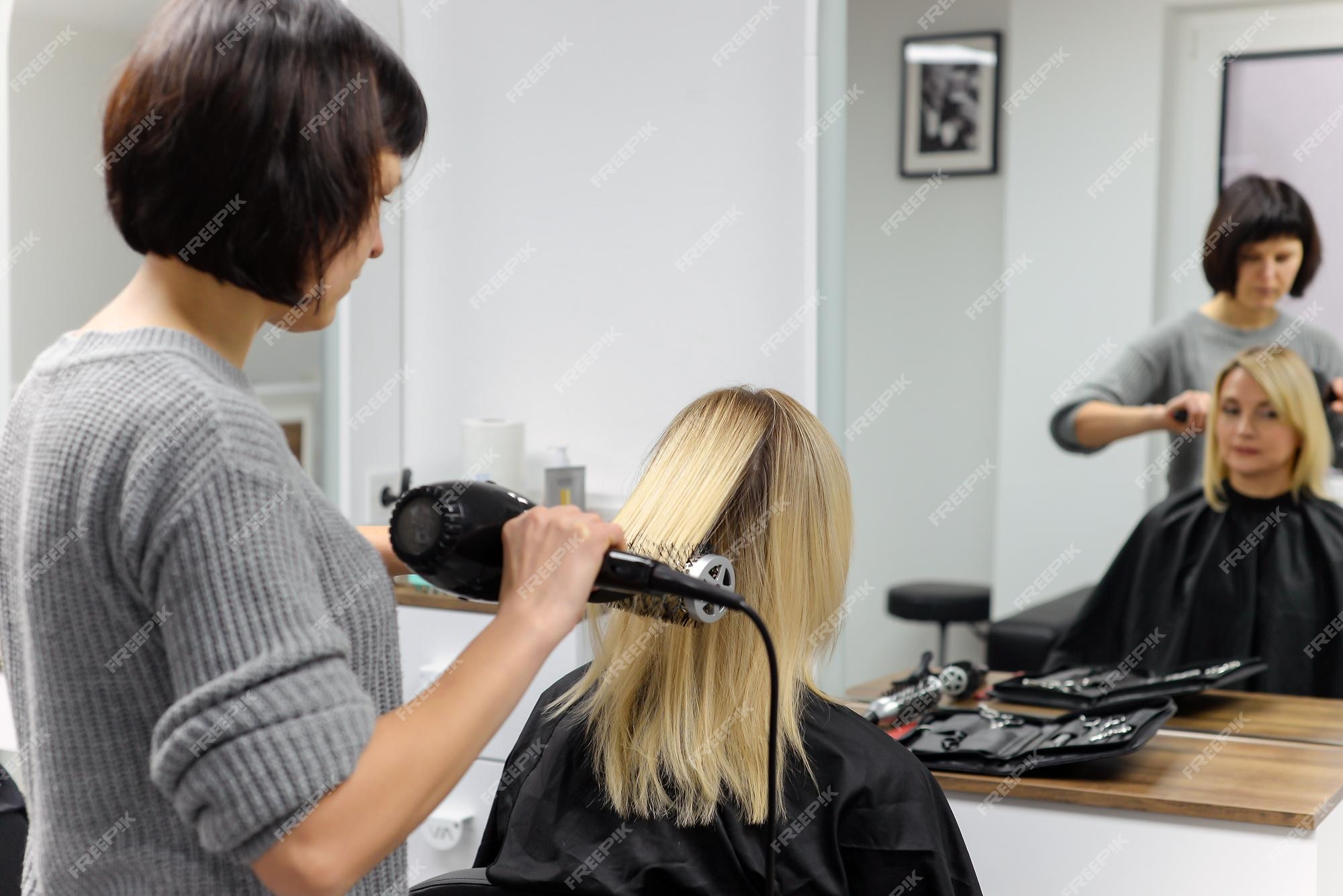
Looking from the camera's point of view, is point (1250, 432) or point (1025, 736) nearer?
point (1025, 736)

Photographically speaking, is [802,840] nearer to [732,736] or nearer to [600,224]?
[732,736]

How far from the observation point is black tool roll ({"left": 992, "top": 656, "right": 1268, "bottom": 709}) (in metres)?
1.89

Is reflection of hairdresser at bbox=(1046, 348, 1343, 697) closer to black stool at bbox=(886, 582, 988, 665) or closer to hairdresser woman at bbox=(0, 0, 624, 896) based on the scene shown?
black stool at bbox=(886, 582, 988, 665)

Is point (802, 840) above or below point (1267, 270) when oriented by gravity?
below

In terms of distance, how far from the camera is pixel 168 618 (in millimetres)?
666

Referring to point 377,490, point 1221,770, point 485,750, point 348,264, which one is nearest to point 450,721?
point 348,264

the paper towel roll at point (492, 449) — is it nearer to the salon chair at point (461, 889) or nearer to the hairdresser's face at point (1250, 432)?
the hairdresser's face at point (1250, 432)

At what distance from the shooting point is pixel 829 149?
216cm

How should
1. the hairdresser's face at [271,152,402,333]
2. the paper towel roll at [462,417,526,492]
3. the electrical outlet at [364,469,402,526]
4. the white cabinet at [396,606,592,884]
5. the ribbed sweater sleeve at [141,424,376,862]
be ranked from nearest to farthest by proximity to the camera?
the ribbed sweater sleeve at [141,424,376,862], the hairdresser's face at [271,152,402,333], the white cabinet at [396,606,592,884], the paper towel roll at [462,417,526,492], the electrical outlet at [364,469,402,526]

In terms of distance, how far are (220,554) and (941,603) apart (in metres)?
1.52

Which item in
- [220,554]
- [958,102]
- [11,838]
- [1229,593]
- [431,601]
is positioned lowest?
[11,838]

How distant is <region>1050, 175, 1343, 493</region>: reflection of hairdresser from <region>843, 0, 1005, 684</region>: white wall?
16 centimetres

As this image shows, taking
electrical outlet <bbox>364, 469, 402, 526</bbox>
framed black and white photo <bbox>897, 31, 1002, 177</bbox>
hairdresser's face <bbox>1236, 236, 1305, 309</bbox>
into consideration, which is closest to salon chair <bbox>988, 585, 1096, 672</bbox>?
hairdresser's face <bbox>1236, 236, 1305, 309</bbox>

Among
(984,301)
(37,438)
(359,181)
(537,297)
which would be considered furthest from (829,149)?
(37,438)
